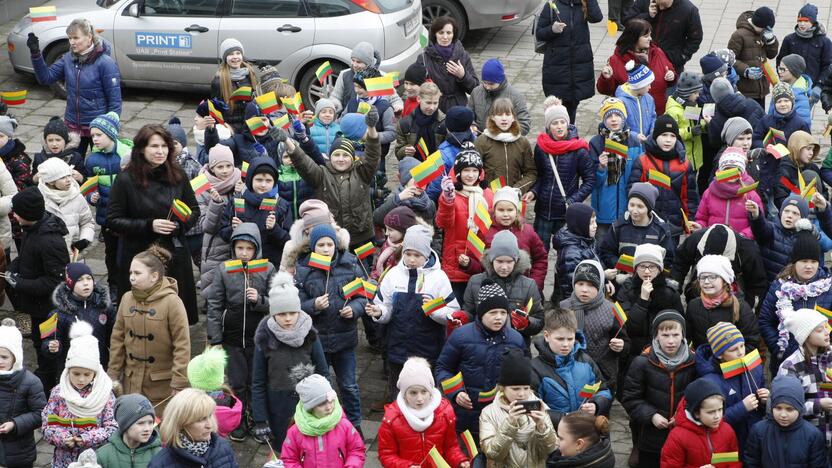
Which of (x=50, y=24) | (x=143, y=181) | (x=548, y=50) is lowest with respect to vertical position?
(x=50, y=24)

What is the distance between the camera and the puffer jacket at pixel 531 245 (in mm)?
10000

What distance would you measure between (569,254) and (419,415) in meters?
2.41

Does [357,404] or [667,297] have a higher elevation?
[667,297]

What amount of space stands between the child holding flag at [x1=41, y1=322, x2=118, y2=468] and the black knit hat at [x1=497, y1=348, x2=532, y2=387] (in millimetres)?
2348

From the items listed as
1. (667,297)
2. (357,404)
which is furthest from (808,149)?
(357,404)

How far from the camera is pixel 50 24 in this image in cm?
1546

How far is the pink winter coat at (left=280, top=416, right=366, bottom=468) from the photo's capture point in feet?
25.1

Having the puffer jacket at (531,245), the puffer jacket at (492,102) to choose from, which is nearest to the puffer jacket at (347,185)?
the puffer jacket at (531,245)

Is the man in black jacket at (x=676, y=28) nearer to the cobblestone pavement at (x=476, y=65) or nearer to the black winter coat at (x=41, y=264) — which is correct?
the cobblestone pavement at (x=476, y=65)

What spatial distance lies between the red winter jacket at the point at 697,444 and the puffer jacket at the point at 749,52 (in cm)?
657

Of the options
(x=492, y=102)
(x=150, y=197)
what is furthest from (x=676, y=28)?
(x=150, y=197)

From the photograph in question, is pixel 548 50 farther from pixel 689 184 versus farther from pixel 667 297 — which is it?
pixel 667 297

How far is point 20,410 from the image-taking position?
825 centimetres

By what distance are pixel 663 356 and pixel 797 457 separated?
1.08 metres
